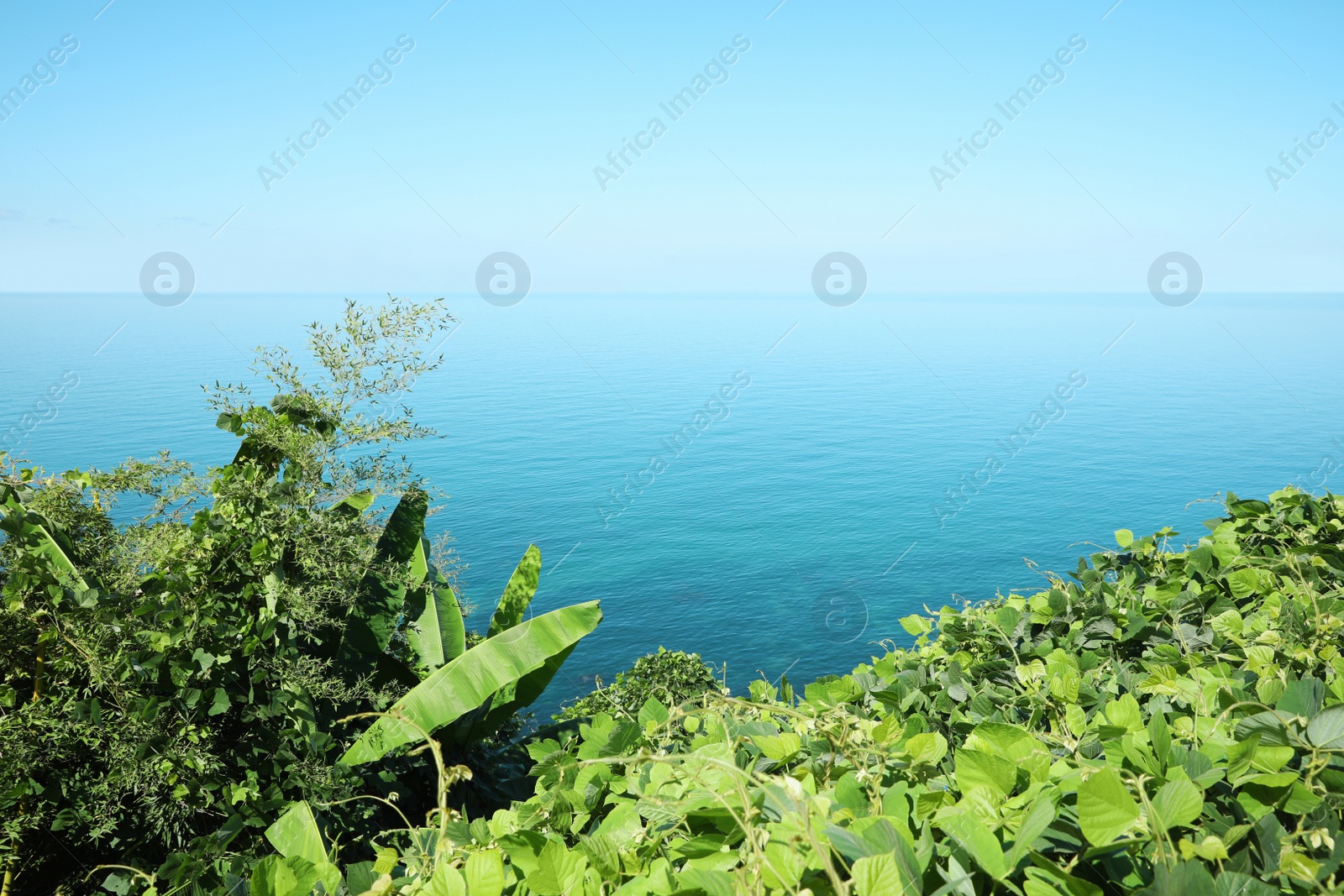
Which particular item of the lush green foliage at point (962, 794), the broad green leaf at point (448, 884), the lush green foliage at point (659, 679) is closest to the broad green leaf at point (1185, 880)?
the lush green foliage at point (962, 794)

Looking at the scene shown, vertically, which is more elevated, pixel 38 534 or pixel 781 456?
pixel 781 456

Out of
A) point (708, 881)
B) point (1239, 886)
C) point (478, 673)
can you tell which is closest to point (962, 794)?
point (1239, 886)

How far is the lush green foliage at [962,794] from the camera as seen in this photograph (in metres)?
1.04

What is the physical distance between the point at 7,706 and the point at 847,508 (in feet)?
114

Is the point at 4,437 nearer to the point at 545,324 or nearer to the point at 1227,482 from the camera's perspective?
the point at 1227,482

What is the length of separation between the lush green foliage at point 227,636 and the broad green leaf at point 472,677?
14 millimetres

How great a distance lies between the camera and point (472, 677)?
500 centimetres

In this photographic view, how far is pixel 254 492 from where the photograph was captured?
446cm

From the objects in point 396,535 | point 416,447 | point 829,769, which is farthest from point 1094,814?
point 416,447
